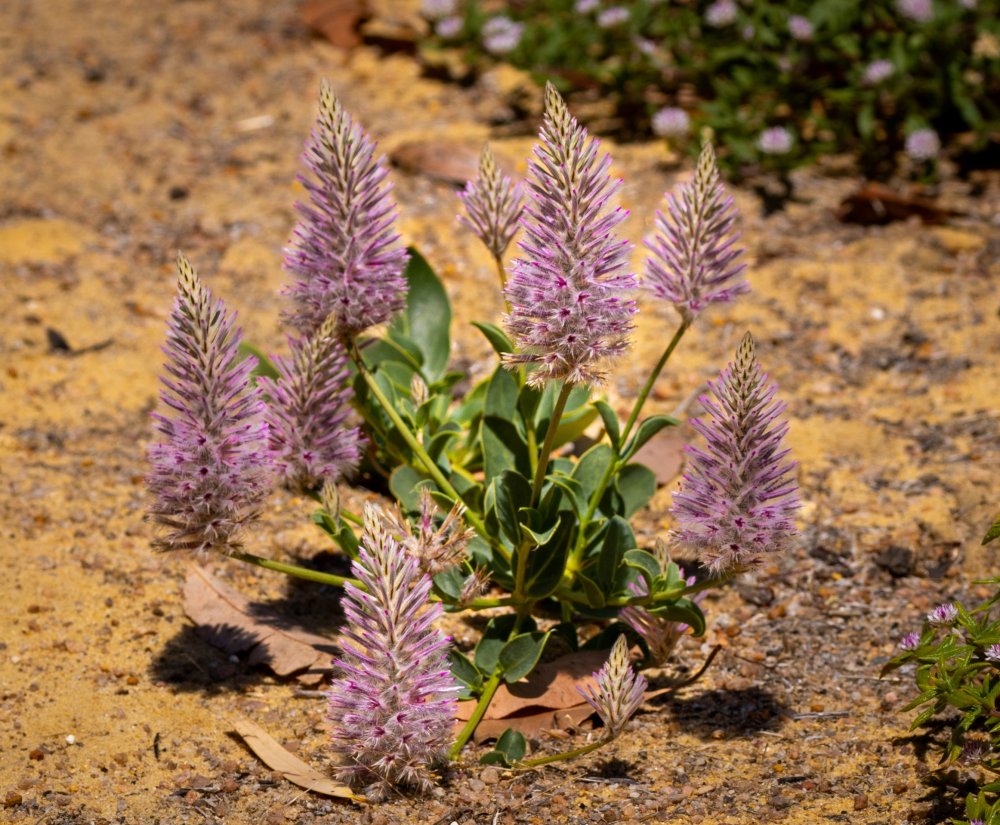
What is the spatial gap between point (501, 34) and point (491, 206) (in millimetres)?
3980

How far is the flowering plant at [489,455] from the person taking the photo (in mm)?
2850

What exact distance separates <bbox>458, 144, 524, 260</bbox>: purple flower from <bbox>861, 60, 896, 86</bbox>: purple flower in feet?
11.3

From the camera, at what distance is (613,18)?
6.79 metres

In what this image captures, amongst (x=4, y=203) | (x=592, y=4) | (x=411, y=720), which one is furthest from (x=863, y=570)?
(x=4, y=203)

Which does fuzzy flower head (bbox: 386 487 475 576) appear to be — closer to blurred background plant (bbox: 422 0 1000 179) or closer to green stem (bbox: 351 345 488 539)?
green stem (bbox: 351 345 488 539)

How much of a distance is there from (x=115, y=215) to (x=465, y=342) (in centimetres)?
219

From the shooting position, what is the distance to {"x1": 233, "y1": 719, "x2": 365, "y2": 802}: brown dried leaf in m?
3.11

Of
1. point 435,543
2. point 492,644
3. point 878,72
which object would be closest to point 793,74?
point 878,72

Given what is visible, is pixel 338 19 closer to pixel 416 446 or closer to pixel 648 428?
pixel 416 446

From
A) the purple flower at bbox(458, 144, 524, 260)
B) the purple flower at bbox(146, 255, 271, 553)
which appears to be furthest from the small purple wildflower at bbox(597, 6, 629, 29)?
the purple flower at bbox(146, 255, 271, 553)

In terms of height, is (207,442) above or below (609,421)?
below

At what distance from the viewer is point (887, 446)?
4770 mm

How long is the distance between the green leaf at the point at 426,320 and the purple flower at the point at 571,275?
1453 mm

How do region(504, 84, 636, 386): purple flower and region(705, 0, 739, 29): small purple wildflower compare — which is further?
region(705, 0, 739, 29): small purple wildflower
